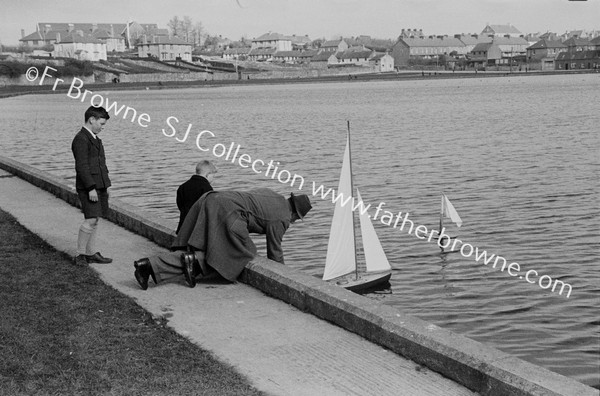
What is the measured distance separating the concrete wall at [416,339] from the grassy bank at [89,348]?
1470 millimetres

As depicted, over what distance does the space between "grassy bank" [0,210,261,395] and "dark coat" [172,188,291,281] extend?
3.71 ft

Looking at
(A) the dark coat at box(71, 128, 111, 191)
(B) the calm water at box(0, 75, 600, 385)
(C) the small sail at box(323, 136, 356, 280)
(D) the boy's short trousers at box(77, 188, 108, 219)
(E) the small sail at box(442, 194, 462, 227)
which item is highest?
(A) the dark coat at box(71, 128, 111, 191)

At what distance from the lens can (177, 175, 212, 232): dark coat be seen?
10.3 meters

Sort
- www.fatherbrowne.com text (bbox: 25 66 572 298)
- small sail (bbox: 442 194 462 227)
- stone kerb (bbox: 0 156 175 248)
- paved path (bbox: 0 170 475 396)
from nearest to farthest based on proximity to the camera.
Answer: paved path (bbox: 0 170 475 396) < stone kerb (bbox: 0 156 175 248) < www.fatherbrowne.com text (bbox: 25 66 572 298) < small sail (bbox: 442 194 462 227)

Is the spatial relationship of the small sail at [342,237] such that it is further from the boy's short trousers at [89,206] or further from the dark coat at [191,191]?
the boy's short trousers at [89,206]

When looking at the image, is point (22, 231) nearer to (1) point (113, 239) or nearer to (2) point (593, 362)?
(1) point (113, 239)

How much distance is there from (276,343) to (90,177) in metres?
4.02

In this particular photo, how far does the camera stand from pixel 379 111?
7325 cm

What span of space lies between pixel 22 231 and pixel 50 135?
37.8 metres

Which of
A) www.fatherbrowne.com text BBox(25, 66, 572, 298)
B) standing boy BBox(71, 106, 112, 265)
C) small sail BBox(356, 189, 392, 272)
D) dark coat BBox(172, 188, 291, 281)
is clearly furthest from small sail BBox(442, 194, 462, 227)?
standing boy BBox(71, 106, 112, 265)

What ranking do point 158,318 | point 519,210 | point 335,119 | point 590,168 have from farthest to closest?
point 335,119 → point 590,168 → point 519,210 → point 158,318

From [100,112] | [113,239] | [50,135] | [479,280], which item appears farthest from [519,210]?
[50,135]

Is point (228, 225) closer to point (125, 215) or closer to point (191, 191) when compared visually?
point (191, 191)

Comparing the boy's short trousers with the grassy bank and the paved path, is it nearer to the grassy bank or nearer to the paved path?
the paved path
